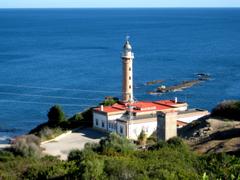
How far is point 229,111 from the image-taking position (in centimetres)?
2908

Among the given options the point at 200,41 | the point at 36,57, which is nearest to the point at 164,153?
the point at 36,57

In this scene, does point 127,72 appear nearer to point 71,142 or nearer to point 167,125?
point 71,142

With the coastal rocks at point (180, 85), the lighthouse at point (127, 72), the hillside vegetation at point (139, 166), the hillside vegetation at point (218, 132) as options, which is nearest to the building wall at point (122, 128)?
the hillside vegetation at point (218, 132)

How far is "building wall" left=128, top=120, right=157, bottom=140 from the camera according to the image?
30.0 metres

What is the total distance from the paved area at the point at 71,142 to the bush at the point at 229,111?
6.60 metres

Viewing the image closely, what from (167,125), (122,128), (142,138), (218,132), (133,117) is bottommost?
(142,138)

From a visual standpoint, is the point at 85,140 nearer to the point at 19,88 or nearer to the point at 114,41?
the point at 19,88

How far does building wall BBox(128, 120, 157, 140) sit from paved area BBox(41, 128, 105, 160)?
69.8 inches

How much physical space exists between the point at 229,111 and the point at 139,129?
16.4 ft

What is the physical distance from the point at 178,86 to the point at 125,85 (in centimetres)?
1667

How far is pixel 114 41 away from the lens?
348 feet

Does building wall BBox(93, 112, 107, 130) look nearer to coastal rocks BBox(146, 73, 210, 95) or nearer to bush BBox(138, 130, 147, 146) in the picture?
bush BBox(138, 130, 147, 146)

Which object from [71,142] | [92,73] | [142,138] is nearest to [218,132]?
[142,138]

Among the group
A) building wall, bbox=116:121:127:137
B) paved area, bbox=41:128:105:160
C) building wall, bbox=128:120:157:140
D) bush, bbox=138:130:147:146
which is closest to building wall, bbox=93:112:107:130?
paved area, bbox=41:128:105:160
